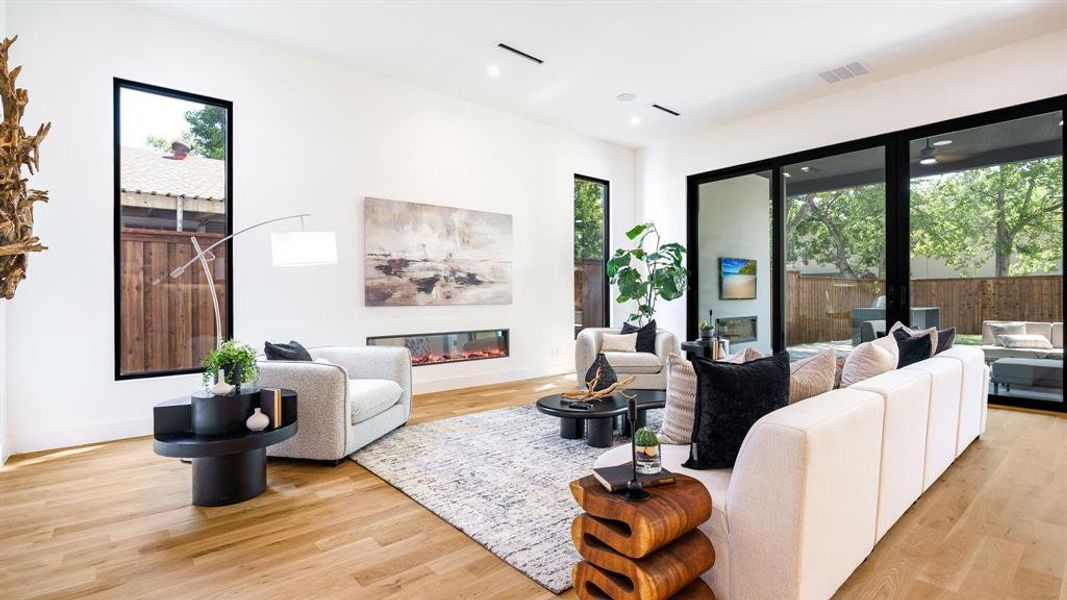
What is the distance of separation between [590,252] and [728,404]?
219 inches

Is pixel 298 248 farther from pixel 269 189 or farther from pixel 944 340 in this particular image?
pixel 944 340

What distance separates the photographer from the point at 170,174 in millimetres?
4160

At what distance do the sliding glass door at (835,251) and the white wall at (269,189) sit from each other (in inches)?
109

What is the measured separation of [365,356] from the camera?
4156 mm

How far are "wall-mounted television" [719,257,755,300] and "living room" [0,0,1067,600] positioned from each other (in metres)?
0.04

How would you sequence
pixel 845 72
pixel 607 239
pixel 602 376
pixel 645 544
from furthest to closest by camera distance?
pixel 607 239
pixel 845 72
pixel 602 376
pixel 645 544

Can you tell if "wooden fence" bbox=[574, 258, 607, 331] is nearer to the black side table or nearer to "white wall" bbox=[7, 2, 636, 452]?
"white wall" bbox=[7, 2, 636, 452]

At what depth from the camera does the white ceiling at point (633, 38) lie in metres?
3.94

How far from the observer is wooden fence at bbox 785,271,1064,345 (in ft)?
15.2

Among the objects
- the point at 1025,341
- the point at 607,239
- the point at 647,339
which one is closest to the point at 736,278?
the point at 607,239

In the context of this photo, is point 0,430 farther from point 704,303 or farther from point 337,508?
point 704,303

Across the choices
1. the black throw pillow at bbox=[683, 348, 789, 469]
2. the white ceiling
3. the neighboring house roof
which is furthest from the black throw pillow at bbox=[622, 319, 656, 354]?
the neighboring house roof

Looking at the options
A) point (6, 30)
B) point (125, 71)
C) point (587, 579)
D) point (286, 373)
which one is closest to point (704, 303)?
point (286, 373)

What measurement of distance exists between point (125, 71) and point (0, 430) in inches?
103
